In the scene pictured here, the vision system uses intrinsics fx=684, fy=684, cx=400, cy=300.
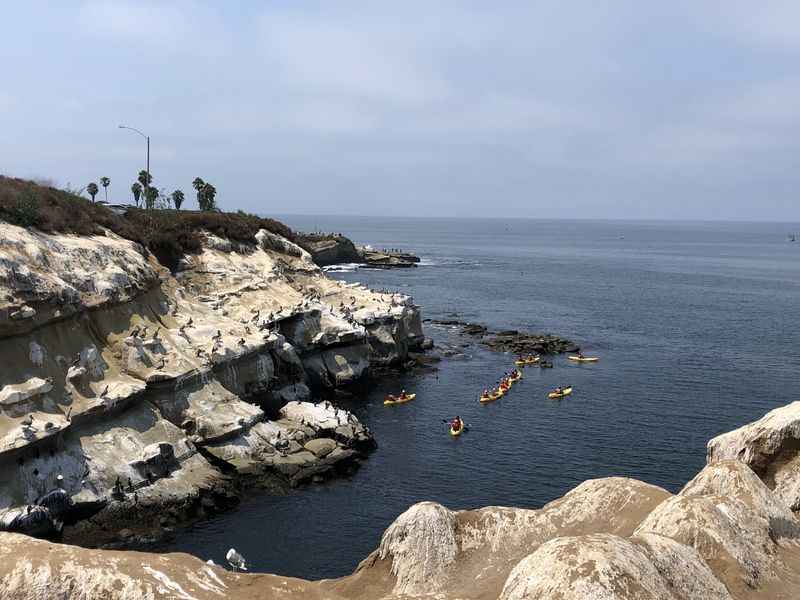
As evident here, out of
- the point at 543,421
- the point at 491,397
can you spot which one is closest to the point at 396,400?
the point at 491,397

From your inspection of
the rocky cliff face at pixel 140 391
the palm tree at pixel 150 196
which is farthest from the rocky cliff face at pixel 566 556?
the palm tree at pixel 150 196

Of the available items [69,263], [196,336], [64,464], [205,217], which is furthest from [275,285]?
[64,464]

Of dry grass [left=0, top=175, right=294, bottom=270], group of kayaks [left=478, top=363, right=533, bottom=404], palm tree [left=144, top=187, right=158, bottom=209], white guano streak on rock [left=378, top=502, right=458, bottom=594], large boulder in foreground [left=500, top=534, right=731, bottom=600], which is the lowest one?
group of kayaks [left=478, top=363, right=533, bottom=404]

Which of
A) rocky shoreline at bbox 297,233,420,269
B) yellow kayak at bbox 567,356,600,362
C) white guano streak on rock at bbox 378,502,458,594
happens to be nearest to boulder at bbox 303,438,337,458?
white guano streak on rock at bbox 378,502,458,594

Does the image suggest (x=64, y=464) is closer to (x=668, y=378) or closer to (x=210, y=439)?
(x=210, y=439)

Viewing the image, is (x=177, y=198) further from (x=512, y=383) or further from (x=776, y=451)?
(x=776, y=451)

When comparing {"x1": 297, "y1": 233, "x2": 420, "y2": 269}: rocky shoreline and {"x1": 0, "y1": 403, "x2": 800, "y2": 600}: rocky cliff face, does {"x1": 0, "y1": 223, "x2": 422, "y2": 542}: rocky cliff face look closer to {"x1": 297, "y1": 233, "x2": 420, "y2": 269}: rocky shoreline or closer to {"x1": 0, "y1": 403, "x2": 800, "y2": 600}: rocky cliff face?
{"x1": 0, "y1": 403, "x2": 800, "y2": 600}: rocky cliff face
